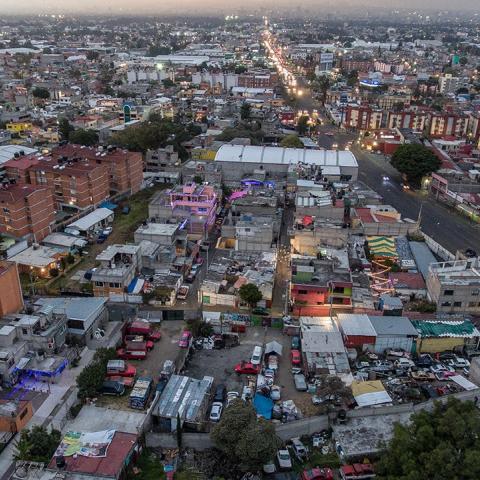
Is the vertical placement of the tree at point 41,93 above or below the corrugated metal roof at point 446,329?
above

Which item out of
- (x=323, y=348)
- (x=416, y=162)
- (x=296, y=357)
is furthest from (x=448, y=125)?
(x=296, y=357)

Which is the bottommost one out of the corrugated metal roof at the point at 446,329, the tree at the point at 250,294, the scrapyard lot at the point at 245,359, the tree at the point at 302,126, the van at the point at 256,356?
the scrapyard lot at the point at 245,359

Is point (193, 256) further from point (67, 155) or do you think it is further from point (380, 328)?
point (67, 155)

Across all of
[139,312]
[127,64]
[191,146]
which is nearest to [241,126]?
[191,146]

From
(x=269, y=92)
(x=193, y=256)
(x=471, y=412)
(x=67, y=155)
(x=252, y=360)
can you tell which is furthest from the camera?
(x=269, y=92)

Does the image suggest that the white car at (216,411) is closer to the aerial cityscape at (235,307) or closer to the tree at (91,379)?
the aerial cityscape at (235,307)

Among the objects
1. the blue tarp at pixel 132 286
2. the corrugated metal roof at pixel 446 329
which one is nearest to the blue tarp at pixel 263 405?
the corrugated metal roof at pixel 446 329
